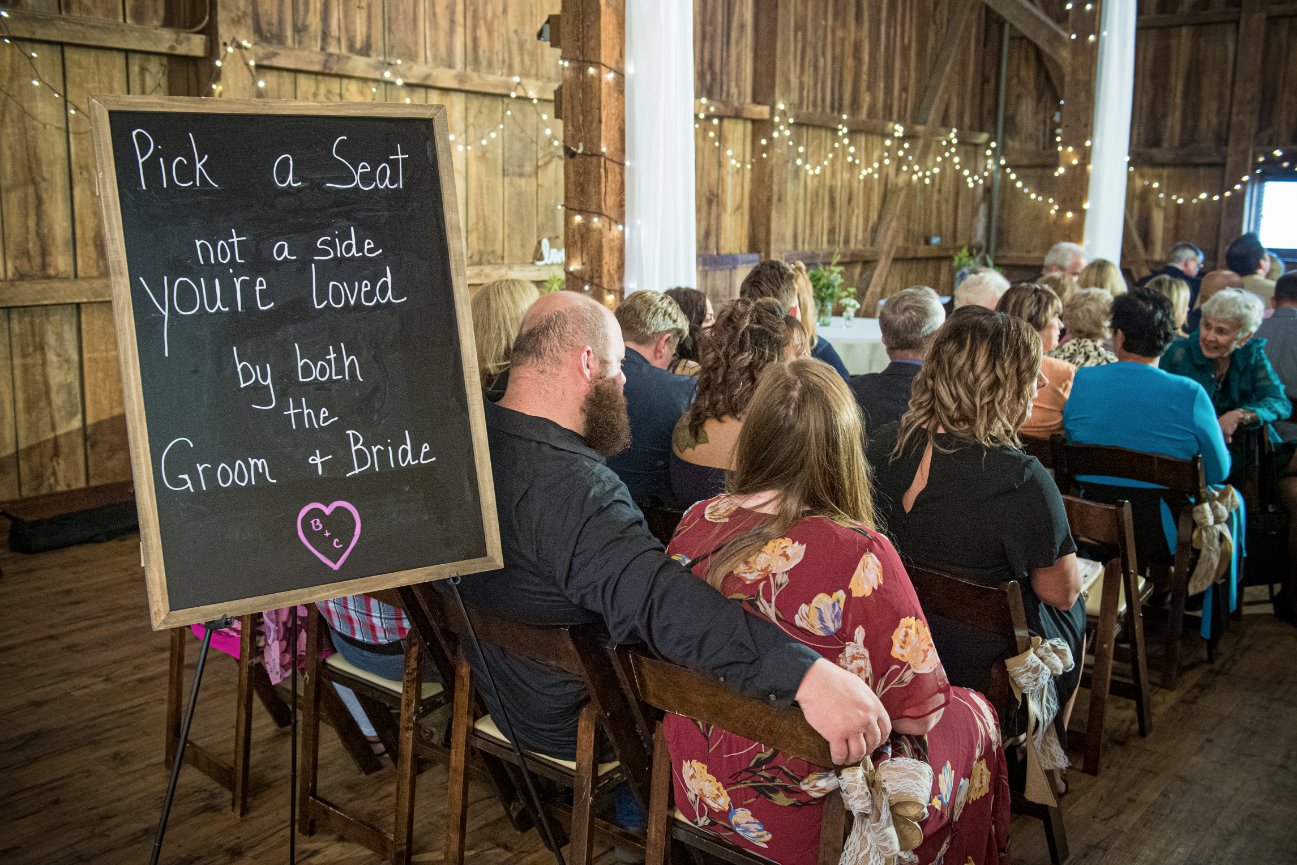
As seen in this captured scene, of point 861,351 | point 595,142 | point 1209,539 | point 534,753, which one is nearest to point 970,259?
point 861,351

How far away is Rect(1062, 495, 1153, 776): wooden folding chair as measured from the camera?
2748 mm

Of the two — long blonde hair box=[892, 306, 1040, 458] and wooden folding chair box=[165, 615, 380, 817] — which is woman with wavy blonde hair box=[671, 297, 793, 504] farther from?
wooden folding chair box=[165, 615, 380, 817]

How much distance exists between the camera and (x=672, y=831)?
6.41ft

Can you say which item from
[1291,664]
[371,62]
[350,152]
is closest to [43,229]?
[371,62]

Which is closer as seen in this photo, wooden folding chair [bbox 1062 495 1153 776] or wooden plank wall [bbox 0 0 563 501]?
wooden folding chair [bbox 1062 495 1153 776]

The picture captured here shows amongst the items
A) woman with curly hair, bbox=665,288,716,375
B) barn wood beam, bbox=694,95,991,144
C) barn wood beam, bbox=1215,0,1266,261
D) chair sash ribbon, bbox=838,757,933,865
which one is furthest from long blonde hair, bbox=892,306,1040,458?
barn wood beam, bbox=1215,0,1266,261

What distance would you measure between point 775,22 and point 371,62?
3856 mm

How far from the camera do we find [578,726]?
2.05 metres

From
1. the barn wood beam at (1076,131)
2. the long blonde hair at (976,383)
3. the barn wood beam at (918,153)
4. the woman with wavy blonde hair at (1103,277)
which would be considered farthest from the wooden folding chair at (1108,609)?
the barn wood beam at (918,153)

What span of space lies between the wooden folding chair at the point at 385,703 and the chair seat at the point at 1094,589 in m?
1.66

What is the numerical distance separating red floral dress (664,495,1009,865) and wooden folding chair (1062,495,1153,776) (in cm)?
105

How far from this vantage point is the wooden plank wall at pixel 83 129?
485 cm

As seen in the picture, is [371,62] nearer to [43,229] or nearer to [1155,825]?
[43,229]

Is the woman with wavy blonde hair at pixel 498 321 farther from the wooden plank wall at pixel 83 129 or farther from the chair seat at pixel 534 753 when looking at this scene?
the wooden plank wall at pixel 83 129
